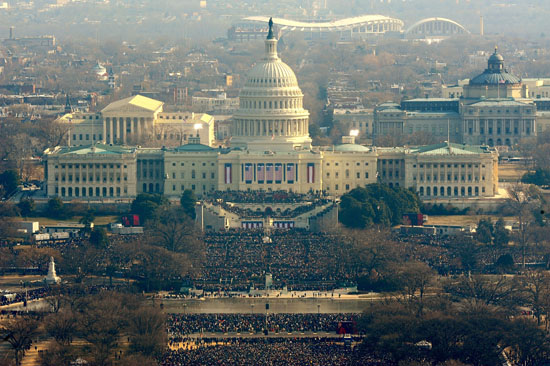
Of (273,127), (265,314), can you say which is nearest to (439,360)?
(265,314)

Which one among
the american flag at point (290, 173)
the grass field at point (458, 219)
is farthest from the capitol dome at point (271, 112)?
the grass field at point (458, 219)

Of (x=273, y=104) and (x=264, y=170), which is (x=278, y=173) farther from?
(x=273, y=104)

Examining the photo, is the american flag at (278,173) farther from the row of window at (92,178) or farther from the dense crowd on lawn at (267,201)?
the row of window at (92,178)

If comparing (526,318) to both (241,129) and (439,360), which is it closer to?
(439,360)

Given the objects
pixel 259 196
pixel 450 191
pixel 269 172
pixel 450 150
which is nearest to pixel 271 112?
pixel 269 172

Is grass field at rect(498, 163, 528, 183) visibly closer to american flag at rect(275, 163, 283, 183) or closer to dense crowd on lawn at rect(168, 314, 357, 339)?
american flag at rect(275, 163, 283, 183)

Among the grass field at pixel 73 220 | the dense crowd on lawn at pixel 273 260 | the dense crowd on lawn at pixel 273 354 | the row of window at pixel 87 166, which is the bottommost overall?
the dense crowd on lawn at pixel 273 354
